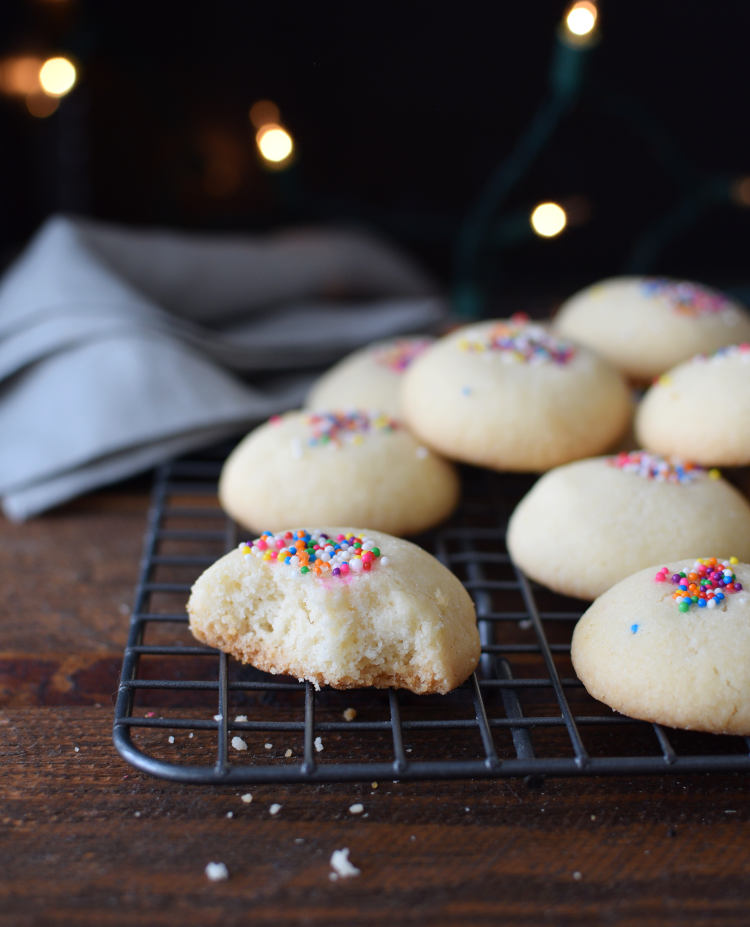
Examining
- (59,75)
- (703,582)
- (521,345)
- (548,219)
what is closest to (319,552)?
(703,582)

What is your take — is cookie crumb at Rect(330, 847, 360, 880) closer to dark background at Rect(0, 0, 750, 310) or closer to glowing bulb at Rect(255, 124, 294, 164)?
glowing bulb at Rect(255, 124, 294, 164)

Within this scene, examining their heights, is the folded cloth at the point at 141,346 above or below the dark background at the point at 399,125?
below

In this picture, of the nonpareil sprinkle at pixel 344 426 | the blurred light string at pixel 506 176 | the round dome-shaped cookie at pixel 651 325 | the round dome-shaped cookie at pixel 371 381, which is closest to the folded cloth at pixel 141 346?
the round dome-shaped cookie at pixel 371 381

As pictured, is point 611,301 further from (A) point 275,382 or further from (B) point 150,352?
(B) point 150,352

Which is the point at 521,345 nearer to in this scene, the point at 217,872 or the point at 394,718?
the point at 394,718

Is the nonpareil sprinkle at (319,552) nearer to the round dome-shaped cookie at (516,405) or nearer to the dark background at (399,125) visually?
the round dome-shaped cookie at (516,405)

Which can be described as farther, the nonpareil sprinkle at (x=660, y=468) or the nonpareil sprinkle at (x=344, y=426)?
the nonpareil sprinkle at (x=344, y=426)

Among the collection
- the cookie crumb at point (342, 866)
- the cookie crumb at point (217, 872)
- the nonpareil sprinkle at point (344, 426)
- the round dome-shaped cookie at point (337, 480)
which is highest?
the nonpareil sprinkle at point (344, 426)
